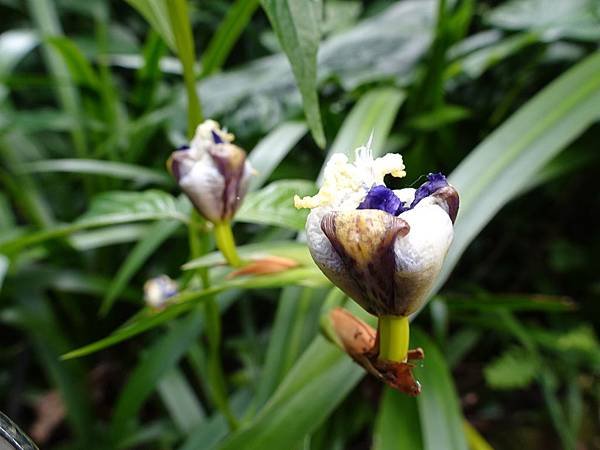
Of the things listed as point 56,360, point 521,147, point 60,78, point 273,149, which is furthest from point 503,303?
point 60,78

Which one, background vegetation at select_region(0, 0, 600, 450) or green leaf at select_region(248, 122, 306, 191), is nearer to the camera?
background vegetation at select_region(0, 0, 600, 450)

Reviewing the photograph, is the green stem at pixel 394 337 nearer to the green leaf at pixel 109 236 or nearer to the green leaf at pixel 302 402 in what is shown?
the green leaf at pixel 302 402

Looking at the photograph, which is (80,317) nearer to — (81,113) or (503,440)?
(81,113)

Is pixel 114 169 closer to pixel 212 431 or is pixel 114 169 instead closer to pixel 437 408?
pixel 212 431

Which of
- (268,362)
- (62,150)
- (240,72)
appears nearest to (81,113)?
(62,150)

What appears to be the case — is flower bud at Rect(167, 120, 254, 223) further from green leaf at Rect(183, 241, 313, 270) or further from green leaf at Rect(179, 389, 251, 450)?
green leaf at Rect(179, 389, 251, 450)

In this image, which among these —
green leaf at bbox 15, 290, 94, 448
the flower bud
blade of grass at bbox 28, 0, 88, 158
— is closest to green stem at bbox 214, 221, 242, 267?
the flower bud
